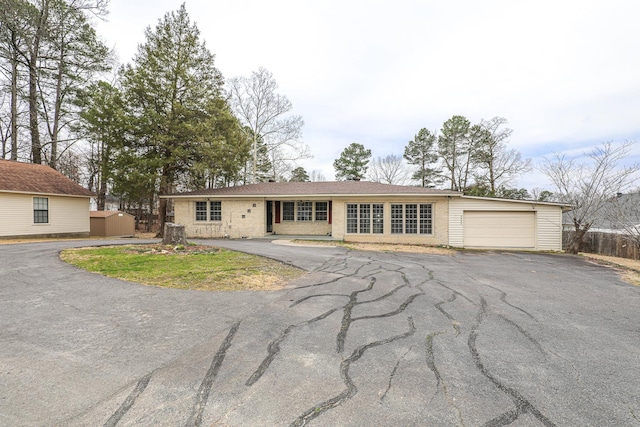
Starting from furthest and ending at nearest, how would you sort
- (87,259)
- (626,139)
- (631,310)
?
(626,139)
(87,259)
(631,310)

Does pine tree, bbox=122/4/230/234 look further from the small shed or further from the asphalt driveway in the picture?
the asphalt driveway

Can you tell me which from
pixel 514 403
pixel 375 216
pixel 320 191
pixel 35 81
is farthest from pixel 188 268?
pixel 35 81

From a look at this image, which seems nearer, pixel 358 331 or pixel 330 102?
pixel 358 331

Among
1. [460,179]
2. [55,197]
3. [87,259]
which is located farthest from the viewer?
[460,179]

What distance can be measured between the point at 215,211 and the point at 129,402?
1486cm

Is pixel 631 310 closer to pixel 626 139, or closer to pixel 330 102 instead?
pixel 626 139

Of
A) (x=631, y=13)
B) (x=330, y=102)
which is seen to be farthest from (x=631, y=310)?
(x=330, y=102)

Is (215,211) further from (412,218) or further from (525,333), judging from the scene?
(525,333)

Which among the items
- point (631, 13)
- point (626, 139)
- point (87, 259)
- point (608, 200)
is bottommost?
point (87, 259)

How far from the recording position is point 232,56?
64.5 ft

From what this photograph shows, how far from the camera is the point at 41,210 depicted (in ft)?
49.7

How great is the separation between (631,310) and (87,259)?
39.2ft

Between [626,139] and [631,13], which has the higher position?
[631,13]

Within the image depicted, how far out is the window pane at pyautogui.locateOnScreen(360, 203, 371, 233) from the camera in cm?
1466
